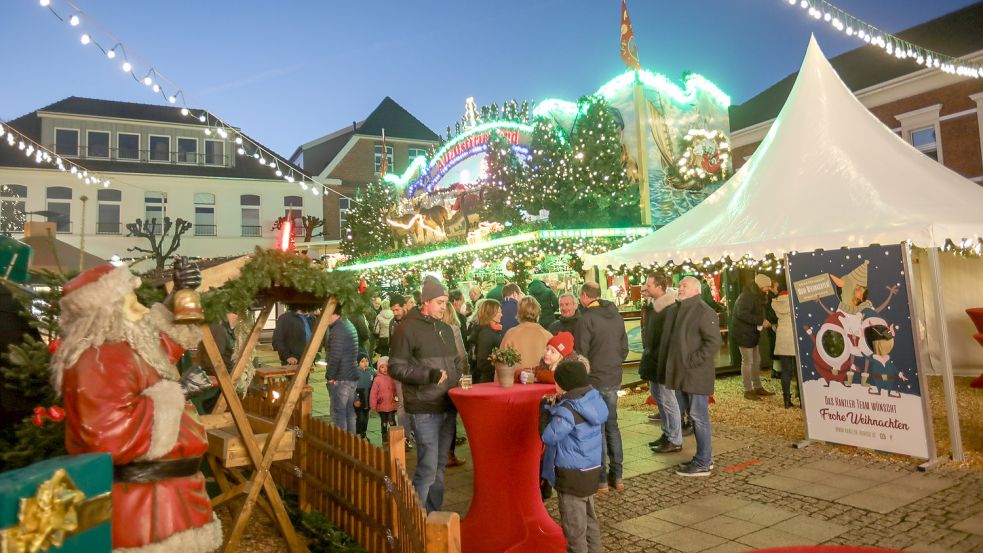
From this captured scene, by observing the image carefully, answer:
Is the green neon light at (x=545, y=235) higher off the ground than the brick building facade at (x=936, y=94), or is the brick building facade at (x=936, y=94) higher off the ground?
the brick building facade at (x=936, y=94)

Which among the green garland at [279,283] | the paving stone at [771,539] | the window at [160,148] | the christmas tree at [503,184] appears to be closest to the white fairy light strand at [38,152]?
the christmas tree at [503,184]

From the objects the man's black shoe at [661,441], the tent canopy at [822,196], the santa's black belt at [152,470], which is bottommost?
the man's black shoe at [661,441]

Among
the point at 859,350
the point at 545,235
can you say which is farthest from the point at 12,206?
the point at 859,350

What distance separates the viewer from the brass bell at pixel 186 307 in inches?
126

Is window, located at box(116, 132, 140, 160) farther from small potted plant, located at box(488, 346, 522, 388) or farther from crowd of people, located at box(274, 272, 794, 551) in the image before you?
small potted plant, located at box(488, 346, 522, 388)

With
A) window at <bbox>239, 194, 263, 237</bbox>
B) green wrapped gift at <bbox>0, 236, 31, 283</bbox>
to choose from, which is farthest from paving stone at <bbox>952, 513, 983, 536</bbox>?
window at <bbox>239, 194, 263, 237</bbox>

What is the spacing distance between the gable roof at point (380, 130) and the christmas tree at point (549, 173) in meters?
23.9

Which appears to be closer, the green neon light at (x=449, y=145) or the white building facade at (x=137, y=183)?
the green neon light at (x=449, y=145)

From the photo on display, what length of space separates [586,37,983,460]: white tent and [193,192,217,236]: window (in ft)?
87.8

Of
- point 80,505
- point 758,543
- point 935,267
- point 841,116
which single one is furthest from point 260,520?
point 841,116

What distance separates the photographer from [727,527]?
4.75 metres

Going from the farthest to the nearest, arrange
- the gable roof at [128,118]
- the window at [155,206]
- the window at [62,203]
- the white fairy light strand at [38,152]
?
the window at [155,206]
the gable roof at [128,118]
the window at [62,203]
the white fairy light strand at [38,152]

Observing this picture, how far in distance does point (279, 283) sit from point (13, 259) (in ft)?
10.7

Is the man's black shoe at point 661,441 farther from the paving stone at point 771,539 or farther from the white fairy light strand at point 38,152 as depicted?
the white fairy light strand at point 38,152
